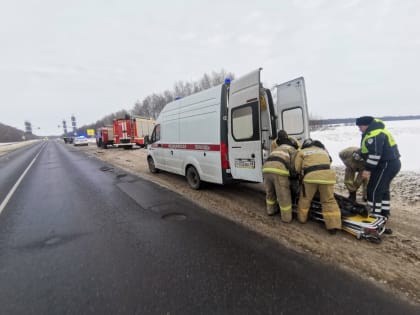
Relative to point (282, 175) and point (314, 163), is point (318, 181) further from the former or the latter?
point (282, 175)

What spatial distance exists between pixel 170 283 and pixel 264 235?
5.45ft

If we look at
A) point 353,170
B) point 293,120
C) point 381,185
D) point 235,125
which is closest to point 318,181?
point 381,185

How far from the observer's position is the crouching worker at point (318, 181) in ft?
10.7

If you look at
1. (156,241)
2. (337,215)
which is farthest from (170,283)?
(337,215)

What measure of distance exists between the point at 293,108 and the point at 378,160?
222 cm

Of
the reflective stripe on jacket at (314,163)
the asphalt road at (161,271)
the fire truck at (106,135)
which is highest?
the fire truck at (106,135)

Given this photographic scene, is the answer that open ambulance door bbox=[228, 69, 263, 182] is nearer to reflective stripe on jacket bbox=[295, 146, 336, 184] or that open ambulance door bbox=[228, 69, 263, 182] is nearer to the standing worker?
reflective stripe on jacket bbox=[295, 146, 336, 184]

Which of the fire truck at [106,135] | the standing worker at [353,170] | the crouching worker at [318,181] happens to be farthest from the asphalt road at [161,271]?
the fire truck at [106,135]

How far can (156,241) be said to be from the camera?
3273mm

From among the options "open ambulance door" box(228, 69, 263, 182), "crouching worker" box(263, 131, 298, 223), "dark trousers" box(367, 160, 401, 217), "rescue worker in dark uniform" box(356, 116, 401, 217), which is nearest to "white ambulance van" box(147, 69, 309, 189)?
"open ambulance door" box(228, 69, 263, 182)

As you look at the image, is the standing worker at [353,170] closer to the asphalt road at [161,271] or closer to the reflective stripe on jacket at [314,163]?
the reflective stripe on jacket at [314,163]

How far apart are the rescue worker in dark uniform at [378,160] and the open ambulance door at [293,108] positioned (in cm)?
139

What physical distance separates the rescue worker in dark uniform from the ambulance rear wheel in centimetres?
383

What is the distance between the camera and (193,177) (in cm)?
610
